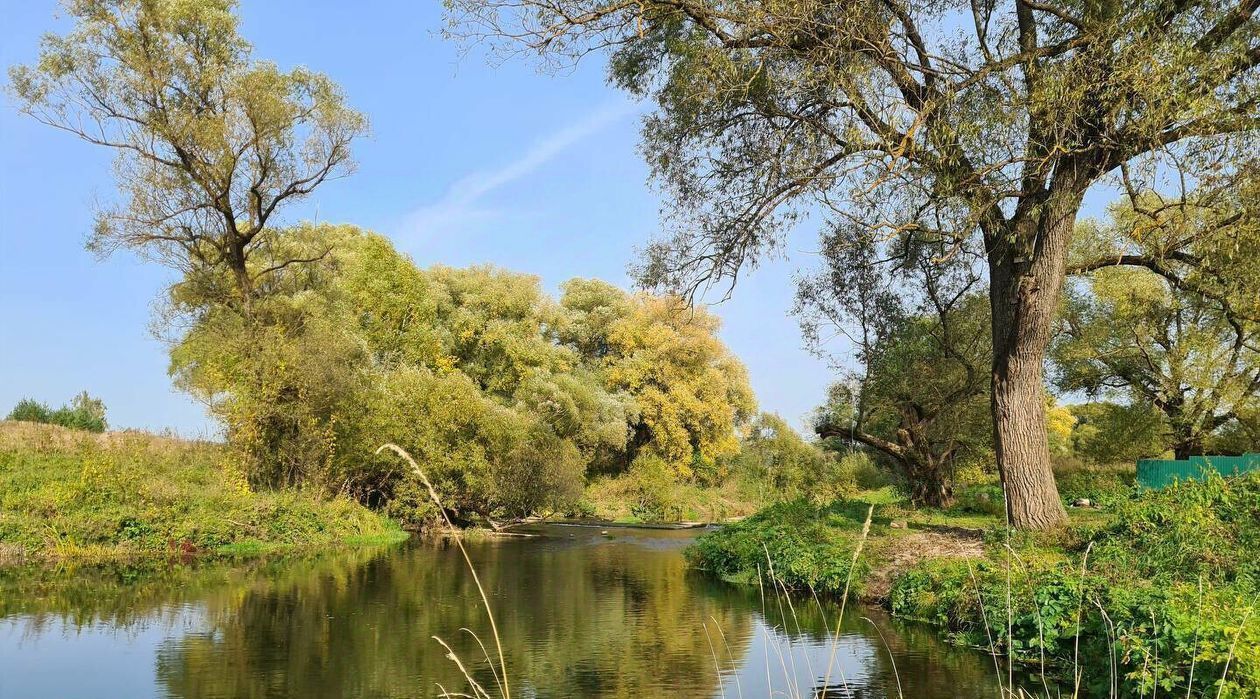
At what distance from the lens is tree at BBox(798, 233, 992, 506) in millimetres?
23719

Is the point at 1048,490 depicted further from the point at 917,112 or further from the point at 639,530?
the point at 639,530

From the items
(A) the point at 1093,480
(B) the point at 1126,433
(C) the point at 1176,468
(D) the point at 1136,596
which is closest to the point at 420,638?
(D) the point at 1136,596

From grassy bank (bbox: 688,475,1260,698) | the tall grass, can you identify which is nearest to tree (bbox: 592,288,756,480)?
grassy bank (bbox: 688,475,1260,698)

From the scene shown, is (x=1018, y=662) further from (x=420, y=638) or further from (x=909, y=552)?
(x=420, y=638)

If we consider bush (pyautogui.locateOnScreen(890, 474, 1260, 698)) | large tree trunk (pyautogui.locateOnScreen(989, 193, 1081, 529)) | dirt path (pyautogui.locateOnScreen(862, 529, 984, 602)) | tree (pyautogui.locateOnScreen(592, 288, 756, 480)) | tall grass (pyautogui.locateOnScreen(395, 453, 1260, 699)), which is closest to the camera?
tall grass (pyautogui.locateOnScreen(395, 453, 1260, 699))

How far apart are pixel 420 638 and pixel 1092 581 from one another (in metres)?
8.60

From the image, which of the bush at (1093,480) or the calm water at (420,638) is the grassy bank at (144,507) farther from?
the bush at (1093,480)

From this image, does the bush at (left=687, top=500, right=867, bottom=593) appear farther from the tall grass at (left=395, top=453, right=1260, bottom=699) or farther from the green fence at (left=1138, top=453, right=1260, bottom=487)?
the green fence at (left=1138, top=453, right=1260, bottom=487)

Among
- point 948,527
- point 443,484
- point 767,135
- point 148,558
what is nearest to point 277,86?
point 443,484

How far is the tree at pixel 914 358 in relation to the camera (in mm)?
23719

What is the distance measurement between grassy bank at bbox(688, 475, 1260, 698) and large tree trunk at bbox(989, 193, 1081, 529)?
36.9 inches

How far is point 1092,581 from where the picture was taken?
9.91 m

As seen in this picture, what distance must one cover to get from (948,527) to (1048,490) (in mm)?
3375

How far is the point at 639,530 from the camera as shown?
32906mm
